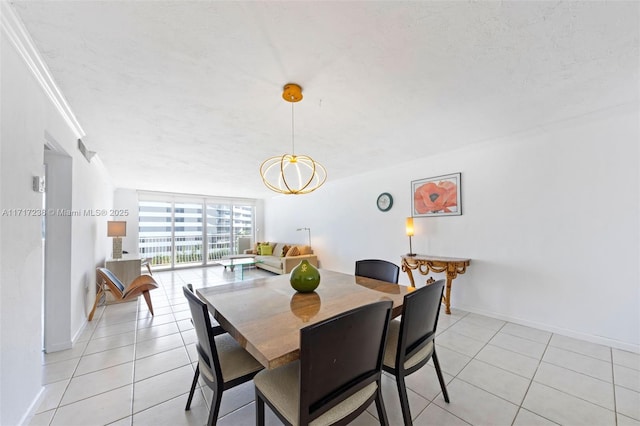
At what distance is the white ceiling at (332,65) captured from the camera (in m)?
1.29

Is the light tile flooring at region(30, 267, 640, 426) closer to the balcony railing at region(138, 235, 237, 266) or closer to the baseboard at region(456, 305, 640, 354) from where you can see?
the baseboard at region(456, 305, 640, 354)

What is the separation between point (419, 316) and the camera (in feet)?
4.66

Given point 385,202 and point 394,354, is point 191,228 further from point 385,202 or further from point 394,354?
point 394,354

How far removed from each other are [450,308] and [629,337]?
1618 millimetres

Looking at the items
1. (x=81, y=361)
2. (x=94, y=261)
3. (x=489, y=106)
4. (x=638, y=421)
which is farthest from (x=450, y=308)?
(x=94, y=261)

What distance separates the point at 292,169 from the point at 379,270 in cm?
280

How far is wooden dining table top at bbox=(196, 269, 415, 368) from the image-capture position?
1076 mm

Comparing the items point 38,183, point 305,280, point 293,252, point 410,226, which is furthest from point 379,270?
point 293,252

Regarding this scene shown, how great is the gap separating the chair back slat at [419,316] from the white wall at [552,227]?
6.98 feet

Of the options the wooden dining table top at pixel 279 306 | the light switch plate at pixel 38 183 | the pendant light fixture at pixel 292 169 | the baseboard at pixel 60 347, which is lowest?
the baseboard at pixel 60 347

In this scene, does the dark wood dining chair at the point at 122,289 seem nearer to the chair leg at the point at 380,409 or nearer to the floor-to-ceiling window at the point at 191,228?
the chair leg at the point at 380,409

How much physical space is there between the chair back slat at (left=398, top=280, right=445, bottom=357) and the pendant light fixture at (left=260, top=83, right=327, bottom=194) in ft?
3.74

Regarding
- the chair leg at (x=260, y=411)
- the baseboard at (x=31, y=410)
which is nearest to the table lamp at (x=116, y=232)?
the baseboard at (x=31, y=410)

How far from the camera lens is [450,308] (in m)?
3.52
